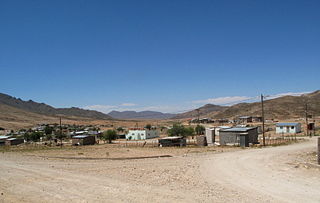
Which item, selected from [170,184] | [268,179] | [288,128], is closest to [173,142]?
[268,179]

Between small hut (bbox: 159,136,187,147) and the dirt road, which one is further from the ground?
the dirt road

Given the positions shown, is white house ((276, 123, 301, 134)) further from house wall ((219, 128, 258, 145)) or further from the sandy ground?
the sandy ground

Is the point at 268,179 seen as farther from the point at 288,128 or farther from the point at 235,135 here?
the point at 288,128

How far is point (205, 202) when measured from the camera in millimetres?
9906

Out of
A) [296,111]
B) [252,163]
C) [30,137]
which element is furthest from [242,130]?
[296,111]

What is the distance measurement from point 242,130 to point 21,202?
110 feet

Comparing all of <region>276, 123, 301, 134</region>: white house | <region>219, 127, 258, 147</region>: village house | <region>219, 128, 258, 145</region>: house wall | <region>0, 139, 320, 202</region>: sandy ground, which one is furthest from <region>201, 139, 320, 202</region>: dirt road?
<region>276, 123, 301, 134</region>: white house

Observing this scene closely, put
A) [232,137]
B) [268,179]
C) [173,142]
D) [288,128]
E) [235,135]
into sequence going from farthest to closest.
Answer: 1. [288,128]
2. [173,142]
3. [232,137]
4. [235,135]
5. [268,179]

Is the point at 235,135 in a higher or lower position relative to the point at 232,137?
higher

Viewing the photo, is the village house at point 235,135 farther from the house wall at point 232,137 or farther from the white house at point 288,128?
→ the white house at point 288,128

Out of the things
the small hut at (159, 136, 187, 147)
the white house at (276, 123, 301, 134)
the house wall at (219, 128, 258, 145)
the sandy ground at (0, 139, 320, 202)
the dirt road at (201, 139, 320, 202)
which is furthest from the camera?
the white house at (276, 123, 301, 134)

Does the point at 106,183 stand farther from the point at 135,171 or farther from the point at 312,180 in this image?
the point at 312,180

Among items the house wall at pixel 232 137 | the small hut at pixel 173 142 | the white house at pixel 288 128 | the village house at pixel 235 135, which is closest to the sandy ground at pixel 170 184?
the village house at pixel 235 135

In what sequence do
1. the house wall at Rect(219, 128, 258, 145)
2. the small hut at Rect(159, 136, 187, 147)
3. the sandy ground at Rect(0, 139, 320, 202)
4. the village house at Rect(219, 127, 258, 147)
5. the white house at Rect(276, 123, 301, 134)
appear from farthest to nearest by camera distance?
the white house at Rect(276, 123, 301, 134)
the small hut at Rect(159, 136, 187, 147)
the house wall at Rect(219, 128, 258, 145)
the village house at Rect(219, 127, 258, 147)
the sandy ground at Rect(0, 139, 320, 202)
